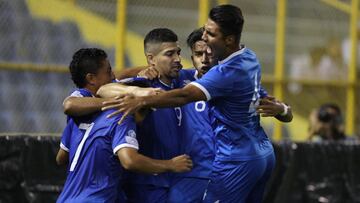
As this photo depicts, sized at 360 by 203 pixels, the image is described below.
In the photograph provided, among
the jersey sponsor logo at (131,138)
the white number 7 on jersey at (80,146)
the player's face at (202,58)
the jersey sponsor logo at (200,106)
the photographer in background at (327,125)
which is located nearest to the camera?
the jersey sponsor logo at (131,138)

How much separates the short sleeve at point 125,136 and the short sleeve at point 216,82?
55cm

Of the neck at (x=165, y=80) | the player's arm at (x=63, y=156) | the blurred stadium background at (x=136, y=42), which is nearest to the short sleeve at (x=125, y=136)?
the neck at (x=165, y=80)

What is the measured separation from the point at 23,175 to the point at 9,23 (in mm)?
2749

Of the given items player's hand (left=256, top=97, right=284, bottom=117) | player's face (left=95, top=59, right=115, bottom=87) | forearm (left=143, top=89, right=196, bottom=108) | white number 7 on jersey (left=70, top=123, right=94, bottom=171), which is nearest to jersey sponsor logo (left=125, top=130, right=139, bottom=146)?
forearm (left=143, top=89, right=196, bottom=108)

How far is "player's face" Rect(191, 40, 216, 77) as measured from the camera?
724cm

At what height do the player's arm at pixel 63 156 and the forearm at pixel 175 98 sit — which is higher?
the forearm at pixel 175 98

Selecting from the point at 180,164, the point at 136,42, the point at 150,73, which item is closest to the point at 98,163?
the point at 180,164

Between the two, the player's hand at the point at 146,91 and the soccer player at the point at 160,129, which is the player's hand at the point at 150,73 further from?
the player's hand at the point at 146,91

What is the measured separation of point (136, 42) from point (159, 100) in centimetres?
548

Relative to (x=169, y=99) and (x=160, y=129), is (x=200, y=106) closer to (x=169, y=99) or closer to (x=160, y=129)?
(x=160, y=129)

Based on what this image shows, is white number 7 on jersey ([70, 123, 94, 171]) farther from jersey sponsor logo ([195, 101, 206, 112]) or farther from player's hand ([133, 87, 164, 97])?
jersey sponsor logo ([195, 101, 206, 112])

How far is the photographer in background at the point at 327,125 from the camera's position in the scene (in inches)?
479

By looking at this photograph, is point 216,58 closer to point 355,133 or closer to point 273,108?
point 273,108

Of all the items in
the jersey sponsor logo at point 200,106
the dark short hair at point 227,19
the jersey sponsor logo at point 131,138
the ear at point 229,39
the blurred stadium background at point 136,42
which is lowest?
the blurred stadium background at point 136,42
